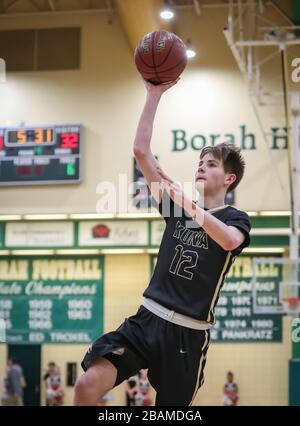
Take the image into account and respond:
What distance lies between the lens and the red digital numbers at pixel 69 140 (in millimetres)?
13969

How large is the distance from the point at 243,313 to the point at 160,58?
10.4m

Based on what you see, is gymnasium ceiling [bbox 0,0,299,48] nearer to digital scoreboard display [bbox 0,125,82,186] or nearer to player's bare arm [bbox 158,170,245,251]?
digital scoreboard display [bbox 0,125,82,186]

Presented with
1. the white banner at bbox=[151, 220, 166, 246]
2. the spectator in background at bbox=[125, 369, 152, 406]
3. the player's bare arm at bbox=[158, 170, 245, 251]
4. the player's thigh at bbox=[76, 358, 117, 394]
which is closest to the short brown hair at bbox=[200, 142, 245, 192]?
the player's bare arm at bbox=[158, 170, 245, 251]

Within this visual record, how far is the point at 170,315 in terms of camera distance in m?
3.93

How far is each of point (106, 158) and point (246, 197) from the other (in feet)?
8.93

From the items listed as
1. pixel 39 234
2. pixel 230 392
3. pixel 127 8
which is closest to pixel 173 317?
pixel 127 8

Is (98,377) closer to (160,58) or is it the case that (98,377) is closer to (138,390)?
(160,58)

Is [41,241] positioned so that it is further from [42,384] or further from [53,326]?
[42,384]

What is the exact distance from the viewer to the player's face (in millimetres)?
4176

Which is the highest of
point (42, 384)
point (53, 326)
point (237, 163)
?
point (237, 163)

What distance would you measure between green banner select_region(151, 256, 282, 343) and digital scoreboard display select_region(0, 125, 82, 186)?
3504mm

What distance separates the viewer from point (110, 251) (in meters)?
14.5

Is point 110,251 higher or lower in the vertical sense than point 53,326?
higher
